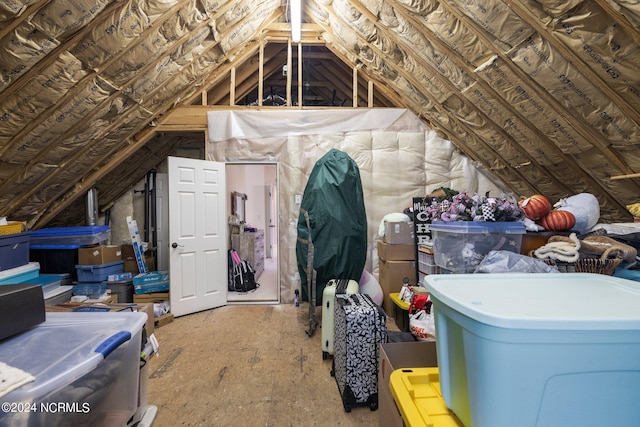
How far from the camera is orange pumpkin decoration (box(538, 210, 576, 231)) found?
1.96m

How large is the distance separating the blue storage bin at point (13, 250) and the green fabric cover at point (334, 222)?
2.74 m

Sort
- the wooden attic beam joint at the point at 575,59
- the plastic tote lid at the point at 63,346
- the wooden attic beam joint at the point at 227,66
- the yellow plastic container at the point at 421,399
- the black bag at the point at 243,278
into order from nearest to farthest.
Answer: the plastic tote lid at the point at 63,346
the yellow plastic container at the point at 421,399
the wooden attic beam joint at the point at 575,59
the wooden attic beam joint at the point at 227,66
the black bag at the point at 243,278

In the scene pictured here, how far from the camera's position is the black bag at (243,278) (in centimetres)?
466

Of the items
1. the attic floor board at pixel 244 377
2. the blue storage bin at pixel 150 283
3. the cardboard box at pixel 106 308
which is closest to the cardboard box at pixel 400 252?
the attic floor board at pixel 244 377

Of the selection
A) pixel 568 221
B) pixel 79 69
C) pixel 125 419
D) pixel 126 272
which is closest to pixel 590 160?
pixel 568 221

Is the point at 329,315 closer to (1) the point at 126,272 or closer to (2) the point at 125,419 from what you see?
(2) the point at 125,419

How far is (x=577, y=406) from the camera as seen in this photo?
0.63 metres

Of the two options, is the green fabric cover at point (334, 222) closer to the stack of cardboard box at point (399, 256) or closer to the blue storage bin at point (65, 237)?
the stack of cardboard box at point (399, 256)

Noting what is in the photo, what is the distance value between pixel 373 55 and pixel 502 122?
5.28ft

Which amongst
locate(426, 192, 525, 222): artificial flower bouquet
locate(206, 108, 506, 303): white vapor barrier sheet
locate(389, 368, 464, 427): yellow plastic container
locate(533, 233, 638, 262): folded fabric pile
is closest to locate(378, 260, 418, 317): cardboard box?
locate(206, 108, 506, 303): white vapor barrier sheet

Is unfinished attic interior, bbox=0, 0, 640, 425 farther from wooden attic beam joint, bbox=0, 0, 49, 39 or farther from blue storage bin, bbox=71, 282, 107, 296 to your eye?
blue storage bin, bbox=71, 282, 107, 296

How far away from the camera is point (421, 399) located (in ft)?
3.22

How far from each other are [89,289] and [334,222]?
3026 mm

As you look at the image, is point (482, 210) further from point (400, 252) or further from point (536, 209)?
point (400, 252)
